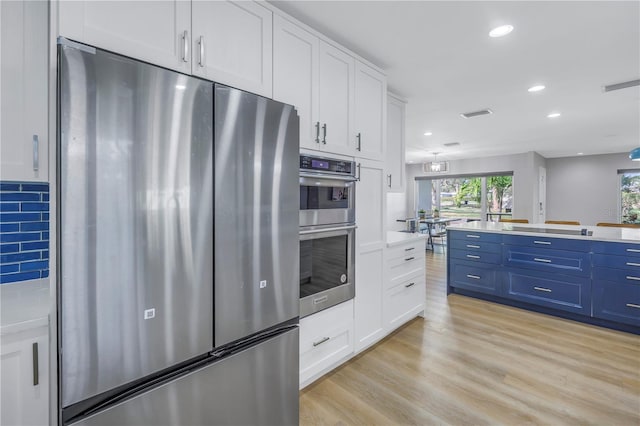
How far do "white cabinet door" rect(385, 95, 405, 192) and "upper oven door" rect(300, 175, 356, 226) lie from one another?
1.02m

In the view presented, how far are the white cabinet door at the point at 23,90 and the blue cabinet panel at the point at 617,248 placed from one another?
14.5 ft

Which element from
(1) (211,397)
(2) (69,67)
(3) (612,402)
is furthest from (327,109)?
(3) (612,402)

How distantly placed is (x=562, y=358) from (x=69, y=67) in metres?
3.60

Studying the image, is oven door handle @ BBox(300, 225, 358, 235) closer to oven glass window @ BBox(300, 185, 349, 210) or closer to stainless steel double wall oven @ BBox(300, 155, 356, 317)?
stainless steel double wall oven @ BBox(300, 155, 356, 317)

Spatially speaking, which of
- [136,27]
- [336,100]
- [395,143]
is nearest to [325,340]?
[336,100]

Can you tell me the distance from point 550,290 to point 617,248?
75 centimetres

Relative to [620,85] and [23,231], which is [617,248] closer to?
[620,85]

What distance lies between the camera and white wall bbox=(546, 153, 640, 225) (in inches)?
275

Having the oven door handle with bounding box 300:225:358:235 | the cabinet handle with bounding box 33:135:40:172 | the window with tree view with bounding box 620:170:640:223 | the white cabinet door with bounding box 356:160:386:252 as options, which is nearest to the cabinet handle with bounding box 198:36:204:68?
the cabinet handle with bounding box 33:135:40:172

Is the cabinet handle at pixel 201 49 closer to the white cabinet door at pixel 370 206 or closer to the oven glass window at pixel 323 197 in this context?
the oven glass window at pixel 323 197

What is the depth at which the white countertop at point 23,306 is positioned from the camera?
0.98 m

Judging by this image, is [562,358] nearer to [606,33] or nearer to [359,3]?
[606,33]

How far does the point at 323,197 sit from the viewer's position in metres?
1.98

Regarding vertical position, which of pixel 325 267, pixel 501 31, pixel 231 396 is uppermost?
pixel 501 31
